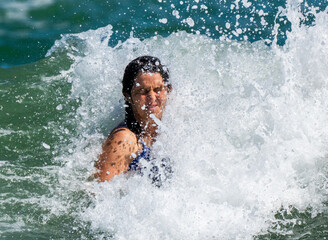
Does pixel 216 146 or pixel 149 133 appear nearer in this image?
pixel 149 133

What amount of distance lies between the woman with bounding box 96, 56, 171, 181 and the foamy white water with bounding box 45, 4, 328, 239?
0.33 feet

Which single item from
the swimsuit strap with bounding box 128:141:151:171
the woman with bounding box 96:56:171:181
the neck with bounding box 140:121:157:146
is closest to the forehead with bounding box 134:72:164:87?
the woman with bounding box 96:56:171:181

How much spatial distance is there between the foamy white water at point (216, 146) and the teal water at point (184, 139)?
0.01 m

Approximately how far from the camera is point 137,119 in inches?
174

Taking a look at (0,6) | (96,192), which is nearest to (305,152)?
(96,192)

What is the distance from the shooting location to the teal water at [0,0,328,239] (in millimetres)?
3996

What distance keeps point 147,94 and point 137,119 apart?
0.23m

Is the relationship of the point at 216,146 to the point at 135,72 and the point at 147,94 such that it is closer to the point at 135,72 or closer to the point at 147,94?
the point at 147,94

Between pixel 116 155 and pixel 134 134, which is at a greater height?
pixel 134 134

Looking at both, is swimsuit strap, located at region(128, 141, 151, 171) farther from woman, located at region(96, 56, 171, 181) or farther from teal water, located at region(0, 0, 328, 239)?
teal water, located at region(0, 0, 328, 239)

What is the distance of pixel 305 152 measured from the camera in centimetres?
463

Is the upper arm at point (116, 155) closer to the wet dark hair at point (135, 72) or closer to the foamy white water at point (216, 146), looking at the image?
the foamy white water at point (216, 146)

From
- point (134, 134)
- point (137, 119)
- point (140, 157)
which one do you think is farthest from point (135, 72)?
point (140, 157)

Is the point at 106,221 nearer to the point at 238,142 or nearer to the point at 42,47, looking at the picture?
the point at 238,142
